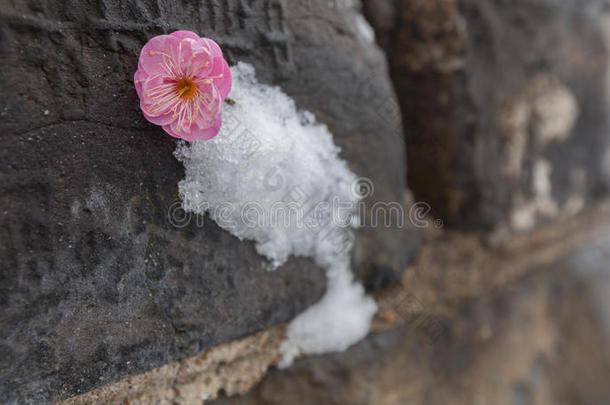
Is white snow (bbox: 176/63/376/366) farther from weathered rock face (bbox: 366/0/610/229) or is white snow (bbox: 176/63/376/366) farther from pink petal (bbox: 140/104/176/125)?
weathered rock face (bbox: 366/0/610/229)

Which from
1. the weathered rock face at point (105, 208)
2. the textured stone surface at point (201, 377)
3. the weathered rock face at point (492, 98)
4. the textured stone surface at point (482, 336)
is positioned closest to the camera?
the weathered rock face at point (105, 208)

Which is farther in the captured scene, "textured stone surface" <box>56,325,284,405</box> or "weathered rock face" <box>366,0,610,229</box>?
"weathered rock face" <box>366,0,610,229</box>

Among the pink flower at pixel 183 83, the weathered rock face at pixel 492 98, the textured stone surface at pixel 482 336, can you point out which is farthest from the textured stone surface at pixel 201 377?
the weathered rock face at pixel 492 98

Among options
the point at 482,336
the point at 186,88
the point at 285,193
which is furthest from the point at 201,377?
the point at 482,336

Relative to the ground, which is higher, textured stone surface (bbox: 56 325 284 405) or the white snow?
the white snow

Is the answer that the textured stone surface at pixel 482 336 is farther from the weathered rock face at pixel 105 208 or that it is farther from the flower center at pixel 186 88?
the flower center at pixel 186 88

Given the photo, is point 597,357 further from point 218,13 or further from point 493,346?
point 218,13

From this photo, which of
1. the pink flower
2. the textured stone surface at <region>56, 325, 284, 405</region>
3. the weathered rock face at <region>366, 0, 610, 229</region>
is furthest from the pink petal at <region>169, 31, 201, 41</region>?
the weathered rock face at <region>366, 0, 610, 229</region>
